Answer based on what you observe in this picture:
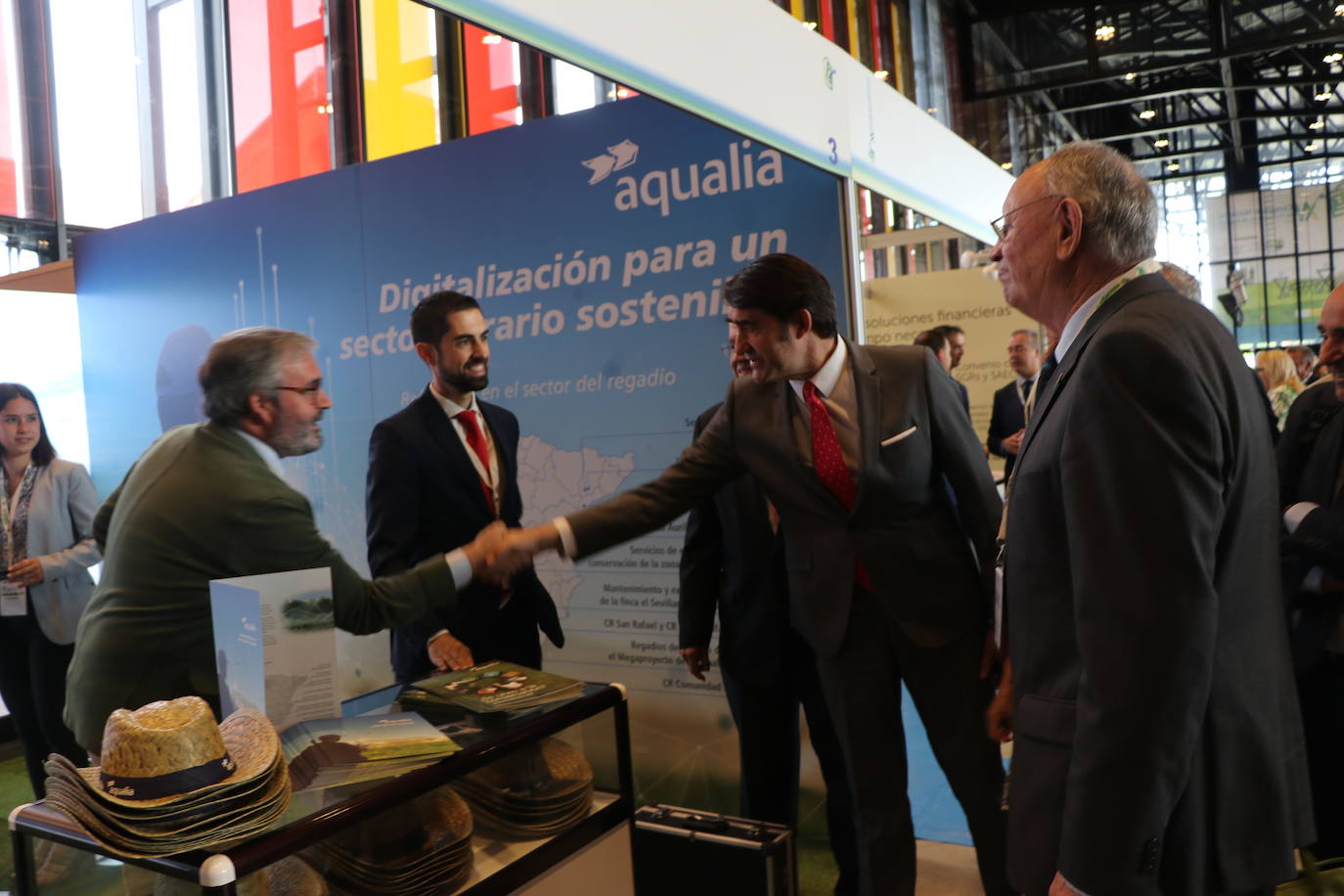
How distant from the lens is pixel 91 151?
19.9ft

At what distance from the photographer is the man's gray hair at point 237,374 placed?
7.17 ft

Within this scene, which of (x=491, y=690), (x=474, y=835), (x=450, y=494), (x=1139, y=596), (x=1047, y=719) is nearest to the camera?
(x=1139, y=596)

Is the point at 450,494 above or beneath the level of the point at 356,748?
above

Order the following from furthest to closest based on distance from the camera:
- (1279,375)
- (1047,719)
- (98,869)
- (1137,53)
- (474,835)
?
(1137,53), (1279,375), (474,835), (98,869), (1047,719)

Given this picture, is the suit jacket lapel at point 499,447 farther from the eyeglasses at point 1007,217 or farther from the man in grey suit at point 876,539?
the eyeglasses at point 1007,217

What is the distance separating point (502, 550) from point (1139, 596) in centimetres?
157

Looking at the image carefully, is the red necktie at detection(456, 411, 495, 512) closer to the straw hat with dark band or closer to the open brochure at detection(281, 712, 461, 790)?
the open brochure at detection(281, 712, 461, 790)

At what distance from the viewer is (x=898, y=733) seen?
2.39 metres

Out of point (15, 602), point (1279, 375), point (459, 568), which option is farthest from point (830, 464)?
point (1279, 375)

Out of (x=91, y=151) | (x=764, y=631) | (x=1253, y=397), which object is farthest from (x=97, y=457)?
(x=1253, y=397)

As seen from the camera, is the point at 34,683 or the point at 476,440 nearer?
the point at 476,440

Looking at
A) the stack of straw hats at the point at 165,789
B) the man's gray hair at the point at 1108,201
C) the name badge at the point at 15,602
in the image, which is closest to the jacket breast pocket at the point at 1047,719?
the man's gray hair at the point at 1108,201

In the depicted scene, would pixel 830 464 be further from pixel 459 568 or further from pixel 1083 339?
pixel 1083 339

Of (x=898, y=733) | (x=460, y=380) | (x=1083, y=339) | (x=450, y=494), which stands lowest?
(x=898, y=733)
